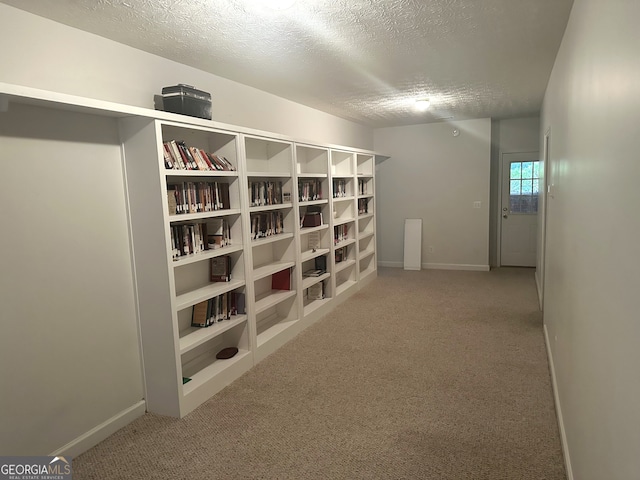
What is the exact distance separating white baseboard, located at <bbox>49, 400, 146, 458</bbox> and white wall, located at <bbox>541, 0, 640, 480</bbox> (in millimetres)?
2619

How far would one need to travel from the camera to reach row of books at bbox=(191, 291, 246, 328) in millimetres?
3309

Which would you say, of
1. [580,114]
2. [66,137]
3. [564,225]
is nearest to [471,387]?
[564,225]

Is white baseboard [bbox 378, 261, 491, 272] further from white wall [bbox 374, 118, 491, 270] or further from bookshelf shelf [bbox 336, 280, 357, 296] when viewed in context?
bookshelf shelf [bbox 336, 280, 357, 296]

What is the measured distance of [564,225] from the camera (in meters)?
2.66

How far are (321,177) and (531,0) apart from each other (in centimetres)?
295

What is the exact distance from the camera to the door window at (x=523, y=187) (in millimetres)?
7059

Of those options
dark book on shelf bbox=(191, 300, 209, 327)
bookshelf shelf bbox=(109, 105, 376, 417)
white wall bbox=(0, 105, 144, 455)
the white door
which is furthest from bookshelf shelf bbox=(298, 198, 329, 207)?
the white door

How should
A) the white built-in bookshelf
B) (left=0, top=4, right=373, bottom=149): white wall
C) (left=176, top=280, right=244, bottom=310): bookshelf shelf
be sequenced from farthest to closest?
(left=176, top=280, right=244, bottom=310): bookshelf shelf, the white built-in bookshelf, (left=0, top=4, right=373, bottom=149): white wall

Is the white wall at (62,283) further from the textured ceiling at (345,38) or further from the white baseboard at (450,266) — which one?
the white baseboard at (450,266)

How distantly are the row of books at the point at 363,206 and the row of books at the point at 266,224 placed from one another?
7.50 ft

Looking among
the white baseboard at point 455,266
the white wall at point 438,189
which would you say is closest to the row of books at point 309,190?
the white wall at point 438,189

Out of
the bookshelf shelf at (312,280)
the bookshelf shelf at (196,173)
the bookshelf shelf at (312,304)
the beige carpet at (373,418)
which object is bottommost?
the beige carpet at (373,418)

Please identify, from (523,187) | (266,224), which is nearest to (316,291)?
(266,224)

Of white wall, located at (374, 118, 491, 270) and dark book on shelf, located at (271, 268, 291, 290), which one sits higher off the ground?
white wall, located at (374, 118, 491, 270)
